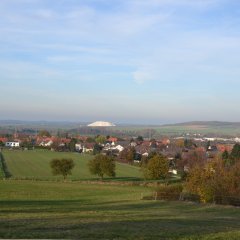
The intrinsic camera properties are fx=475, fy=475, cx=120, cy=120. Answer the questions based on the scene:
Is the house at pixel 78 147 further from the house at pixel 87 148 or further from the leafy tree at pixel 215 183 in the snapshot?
the leafy tree at pixel 215 183

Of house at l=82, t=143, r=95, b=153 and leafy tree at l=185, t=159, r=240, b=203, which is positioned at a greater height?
leafy tree at l=185, t=159, r=240, b=203

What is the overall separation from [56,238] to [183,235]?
3.49 m

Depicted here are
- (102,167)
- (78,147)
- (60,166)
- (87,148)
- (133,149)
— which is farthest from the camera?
(78,147)

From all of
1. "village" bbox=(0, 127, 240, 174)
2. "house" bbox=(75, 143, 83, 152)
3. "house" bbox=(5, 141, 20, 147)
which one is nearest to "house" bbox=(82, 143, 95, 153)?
"village" bbox=(0, 127, 240, 174)

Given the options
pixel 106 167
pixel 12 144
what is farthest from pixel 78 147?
pixel 106 167

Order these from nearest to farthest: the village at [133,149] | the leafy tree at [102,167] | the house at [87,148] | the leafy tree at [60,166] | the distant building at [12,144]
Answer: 1. the leafy tree at [102,167]
2. the leafy tree at [60,166]
3. the village at [133,149]
4. the house at [87,148]
5. the distant building at [12,144]

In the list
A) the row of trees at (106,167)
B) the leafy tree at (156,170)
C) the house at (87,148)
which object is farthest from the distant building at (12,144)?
the leafy tree at (156,170)

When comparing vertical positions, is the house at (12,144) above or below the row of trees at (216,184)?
below

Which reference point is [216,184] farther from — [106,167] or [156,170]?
[106,167]

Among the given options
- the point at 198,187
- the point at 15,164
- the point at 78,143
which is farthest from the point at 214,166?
the point at 78,143

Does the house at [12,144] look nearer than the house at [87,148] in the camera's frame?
No

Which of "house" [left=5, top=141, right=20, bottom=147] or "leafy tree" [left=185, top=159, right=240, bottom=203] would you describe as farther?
"house" [left=5, top=141, right=20, bottom=147]

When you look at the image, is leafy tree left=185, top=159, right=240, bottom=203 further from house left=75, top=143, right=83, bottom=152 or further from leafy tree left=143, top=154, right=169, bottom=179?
house left=75, top=143, right=83, bottom=152

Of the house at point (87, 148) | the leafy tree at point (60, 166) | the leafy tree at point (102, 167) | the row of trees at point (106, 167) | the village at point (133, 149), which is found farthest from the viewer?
the house at point (87, 148)
